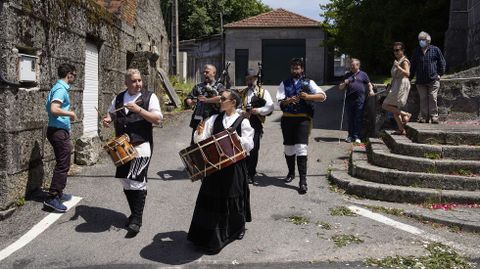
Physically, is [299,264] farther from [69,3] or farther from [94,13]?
[94,13]

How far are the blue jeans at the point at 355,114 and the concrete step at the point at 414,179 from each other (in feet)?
9.42

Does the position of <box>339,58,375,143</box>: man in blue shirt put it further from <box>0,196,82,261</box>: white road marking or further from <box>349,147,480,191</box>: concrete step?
<box>0,196,82,261</box>: white road marking

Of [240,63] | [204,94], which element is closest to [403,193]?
[204,94]

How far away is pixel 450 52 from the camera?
13.4 m

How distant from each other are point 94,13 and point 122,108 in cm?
456

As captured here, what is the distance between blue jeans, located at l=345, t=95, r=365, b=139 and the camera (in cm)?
1032

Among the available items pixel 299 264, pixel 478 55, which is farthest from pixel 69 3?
pixel 478 55

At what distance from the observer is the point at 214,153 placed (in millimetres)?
4918

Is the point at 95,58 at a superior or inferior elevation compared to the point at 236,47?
inferior

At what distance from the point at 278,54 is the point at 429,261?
2599 cm

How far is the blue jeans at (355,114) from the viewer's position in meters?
10.3

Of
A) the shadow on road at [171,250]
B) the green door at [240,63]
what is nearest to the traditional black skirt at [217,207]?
the shadow on road at [171,250]

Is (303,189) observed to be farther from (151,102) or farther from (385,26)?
(385,26)

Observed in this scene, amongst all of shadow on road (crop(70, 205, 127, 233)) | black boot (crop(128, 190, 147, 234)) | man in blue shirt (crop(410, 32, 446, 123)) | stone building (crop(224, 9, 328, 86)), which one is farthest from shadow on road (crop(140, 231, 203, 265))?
stone building (crop(224, 9, 328, 86))
